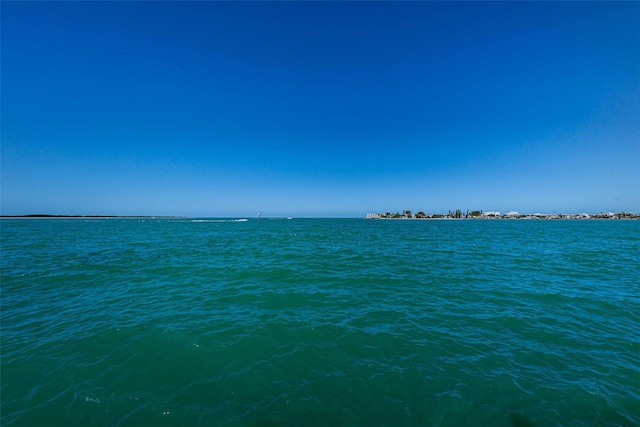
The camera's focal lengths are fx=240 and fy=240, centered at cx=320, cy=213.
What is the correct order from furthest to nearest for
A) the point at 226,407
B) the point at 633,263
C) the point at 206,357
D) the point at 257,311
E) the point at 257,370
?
the point at 633,263 < the point at 257,311 < the point at 206,357 < the point at 257,370 < the point at 226,407

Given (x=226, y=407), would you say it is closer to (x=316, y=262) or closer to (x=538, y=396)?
(x=538, y=396)

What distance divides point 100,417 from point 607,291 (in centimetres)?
1971

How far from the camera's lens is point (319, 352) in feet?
21.8

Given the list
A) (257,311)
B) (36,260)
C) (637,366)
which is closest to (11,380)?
(257,311)

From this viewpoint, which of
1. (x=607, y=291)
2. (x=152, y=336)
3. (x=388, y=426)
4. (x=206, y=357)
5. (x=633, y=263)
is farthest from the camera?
(x=633, y=263)

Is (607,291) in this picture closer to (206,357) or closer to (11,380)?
(206,357)

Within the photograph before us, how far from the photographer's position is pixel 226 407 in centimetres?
478

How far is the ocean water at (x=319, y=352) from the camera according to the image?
473 cm

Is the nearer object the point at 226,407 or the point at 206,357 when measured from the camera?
the point at 226,407

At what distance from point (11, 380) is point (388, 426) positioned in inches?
328

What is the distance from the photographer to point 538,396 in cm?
513

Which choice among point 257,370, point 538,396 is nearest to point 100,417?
point 257,370

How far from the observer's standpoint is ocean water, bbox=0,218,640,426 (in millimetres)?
4730

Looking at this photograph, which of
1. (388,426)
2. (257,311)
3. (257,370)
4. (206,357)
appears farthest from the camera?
(257,311)
